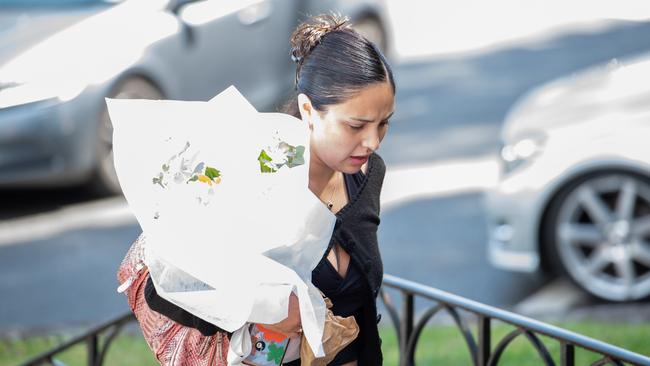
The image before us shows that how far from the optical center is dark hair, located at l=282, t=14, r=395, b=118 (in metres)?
2.30

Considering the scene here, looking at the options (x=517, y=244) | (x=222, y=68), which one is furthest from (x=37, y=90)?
(x=517, y=244)

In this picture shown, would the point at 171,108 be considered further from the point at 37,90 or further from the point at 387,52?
the point at 387,52

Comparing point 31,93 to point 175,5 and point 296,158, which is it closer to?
point 175,5

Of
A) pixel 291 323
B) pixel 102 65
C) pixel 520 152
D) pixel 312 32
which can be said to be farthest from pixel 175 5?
pixel 291 323

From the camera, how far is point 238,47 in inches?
360

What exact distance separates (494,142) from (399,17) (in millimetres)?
5122

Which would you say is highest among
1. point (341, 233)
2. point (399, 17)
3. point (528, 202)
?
point (341, 233)

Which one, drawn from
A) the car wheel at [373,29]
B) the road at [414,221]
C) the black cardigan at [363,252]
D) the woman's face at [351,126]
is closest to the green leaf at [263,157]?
the woman's face at [351,126]

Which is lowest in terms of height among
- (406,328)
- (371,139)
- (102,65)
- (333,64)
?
(102,65)

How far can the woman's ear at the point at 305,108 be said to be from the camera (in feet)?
7.79

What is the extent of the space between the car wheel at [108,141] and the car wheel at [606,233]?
338 centimetres

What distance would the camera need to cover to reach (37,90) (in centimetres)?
800

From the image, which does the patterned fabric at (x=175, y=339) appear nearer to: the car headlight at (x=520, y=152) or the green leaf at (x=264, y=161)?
the green leaf at (x=264, y=161)

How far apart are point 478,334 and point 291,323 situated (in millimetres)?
943
